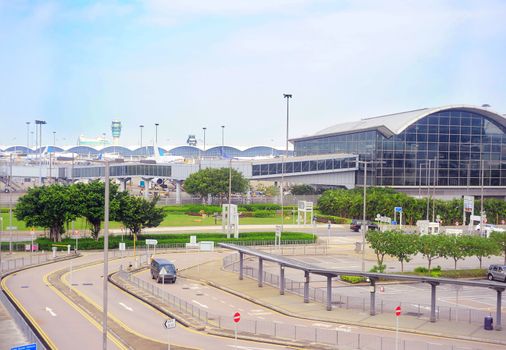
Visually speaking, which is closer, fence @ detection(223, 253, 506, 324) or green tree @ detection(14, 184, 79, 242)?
fence @ detection(223, 253, 506, 324)

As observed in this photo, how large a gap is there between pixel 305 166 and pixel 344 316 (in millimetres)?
87167

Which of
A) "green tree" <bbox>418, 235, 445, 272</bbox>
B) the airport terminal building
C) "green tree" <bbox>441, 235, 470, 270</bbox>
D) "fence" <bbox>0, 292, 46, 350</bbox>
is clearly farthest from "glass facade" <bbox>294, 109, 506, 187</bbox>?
"fence" <bbox>0, 292, 46, 350</bbox>

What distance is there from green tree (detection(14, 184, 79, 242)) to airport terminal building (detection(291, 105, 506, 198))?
2586 inches

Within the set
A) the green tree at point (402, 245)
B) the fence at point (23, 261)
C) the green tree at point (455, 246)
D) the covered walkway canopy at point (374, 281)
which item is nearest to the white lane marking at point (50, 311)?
the fence at point (23, 261)

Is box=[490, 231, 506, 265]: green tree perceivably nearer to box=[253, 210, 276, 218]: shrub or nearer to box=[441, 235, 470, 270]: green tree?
box=[441, 235, 470, 270]: green tree

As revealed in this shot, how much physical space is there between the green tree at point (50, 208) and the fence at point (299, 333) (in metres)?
31.8

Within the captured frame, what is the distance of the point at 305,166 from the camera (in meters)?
125

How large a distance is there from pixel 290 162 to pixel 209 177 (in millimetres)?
17331

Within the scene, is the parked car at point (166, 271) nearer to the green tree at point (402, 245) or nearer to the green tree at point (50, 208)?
the green tree at point (402, 245)

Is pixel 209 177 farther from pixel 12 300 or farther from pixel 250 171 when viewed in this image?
pixel 12 300

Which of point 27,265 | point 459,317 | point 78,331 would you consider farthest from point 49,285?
point 459,317

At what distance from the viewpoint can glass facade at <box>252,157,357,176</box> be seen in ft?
408

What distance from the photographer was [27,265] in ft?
189

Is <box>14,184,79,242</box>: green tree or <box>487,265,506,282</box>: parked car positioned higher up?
<box>14,184,79,242</box>: green tree
